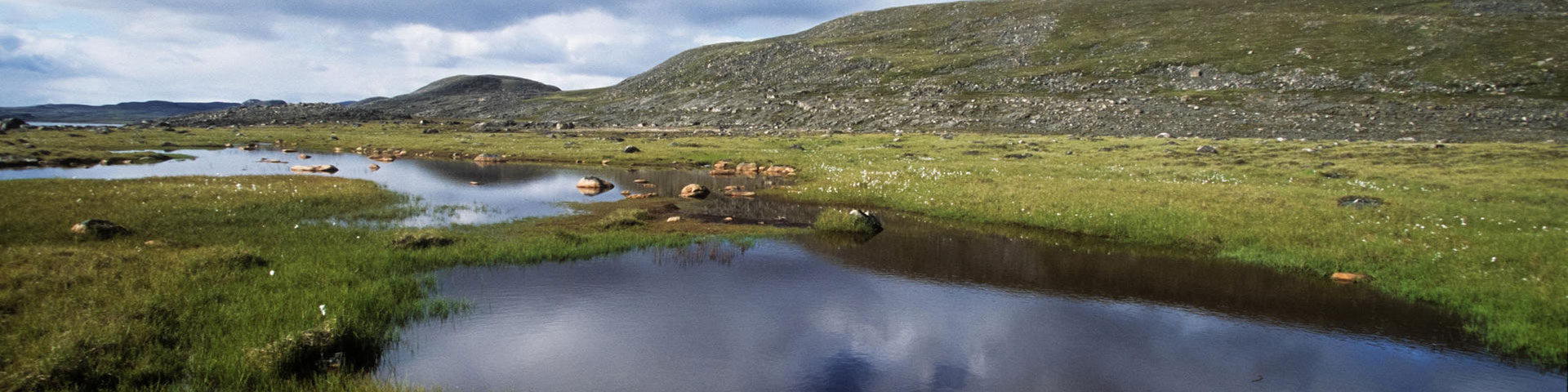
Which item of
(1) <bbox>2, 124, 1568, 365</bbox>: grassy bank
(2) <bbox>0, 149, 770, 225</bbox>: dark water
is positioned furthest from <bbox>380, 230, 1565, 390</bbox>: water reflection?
(2) <bbox>0, 149, 770, 225</bbox>: dark water

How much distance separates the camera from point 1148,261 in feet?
61.1

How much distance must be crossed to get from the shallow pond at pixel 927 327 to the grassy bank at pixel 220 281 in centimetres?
108

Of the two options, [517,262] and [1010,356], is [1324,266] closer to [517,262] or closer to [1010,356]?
[1010,356]

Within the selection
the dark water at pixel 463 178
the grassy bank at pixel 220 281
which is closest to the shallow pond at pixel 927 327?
the grassy bank at pixel 220 281

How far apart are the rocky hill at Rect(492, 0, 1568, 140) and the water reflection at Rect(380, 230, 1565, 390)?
55947mm

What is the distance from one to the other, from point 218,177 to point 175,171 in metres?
10.6

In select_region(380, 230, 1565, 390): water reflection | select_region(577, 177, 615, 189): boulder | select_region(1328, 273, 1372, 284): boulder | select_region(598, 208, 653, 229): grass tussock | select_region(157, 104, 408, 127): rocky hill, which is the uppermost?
select_region(157, 104, 408, 127): rocky hill

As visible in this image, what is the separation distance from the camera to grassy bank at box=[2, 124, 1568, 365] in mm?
14742

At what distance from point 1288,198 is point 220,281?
31681 millimetres

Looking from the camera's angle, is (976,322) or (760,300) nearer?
(976,322)

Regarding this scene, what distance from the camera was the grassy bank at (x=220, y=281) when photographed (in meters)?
9.02

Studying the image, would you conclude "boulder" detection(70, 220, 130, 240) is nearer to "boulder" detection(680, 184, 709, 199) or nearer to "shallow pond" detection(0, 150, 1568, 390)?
"shallow pond" detection(0, 150, 1568, 390)

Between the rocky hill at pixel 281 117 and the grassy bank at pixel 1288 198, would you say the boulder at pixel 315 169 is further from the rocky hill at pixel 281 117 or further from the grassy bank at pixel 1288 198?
the rocky hill at pixel 281 117

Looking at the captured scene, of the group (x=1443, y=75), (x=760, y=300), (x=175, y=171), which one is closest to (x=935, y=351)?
(x=760, y=300)
